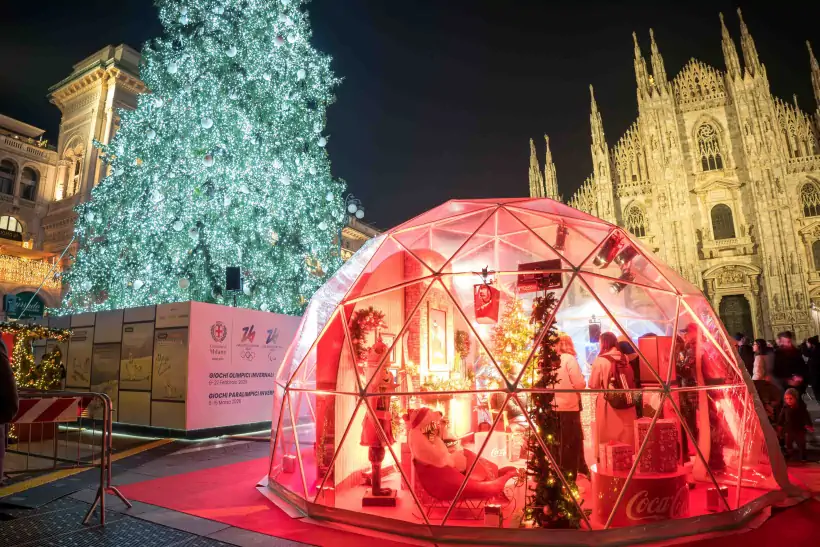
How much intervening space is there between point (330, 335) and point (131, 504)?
301 cm

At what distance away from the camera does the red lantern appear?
572 centimetres

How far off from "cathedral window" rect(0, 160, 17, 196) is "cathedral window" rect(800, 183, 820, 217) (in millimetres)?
48418

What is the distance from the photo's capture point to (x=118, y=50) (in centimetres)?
2506

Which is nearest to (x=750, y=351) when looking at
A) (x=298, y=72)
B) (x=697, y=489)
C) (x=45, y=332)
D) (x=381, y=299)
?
(x=697, y=489)

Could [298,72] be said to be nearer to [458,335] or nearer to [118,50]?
[458,335]

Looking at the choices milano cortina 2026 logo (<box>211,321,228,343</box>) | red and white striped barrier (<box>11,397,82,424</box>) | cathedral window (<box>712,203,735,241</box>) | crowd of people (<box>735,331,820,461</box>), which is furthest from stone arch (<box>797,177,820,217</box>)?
red and white striped barrier (<box>11,397,82,424</box>)

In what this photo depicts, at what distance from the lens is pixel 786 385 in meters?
8.80

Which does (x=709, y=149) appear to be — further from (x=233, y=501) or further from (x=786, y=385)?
(x=233, y=501)

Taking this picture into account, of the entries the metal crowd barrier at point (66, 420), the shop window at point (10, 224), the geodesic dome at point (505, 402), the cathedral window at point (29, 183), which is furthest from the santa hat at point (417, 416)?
the cathedral window at point (29, 183)

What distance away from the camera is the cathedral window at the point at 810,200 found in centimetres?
2955

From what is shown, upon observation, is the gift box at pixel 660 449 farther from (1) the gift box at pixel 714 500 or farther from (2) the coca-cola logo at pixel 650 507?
(1) the gift box at pixel 714 500

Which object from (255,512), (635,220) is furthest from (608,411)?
(635,220)

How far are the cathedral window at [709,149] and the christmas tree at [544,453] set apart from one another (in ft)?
119

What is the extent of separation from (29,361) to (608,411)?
11.9 m
